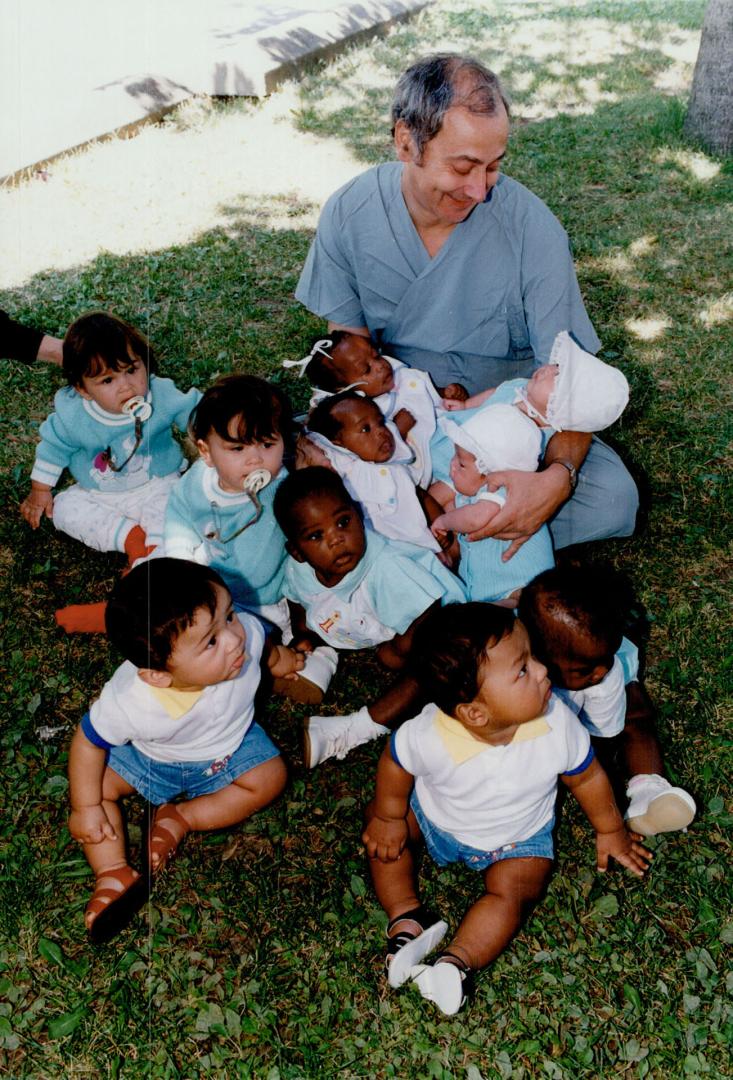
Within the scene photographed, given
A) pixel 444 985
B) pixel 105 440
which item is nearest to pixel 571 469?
pixel 444 985

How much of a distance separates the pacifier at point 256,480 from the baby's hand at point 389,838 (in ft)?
3.51

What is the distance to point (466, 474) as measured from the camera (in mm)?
3047

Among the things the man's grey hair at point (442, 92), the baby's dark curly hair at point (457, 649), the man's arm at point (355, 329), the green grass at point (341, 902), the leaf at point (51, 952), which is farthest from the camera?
the man's arm at point (355, 329)

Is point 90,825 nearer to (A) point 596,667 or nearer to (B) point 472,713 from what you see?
(B) point 472,713

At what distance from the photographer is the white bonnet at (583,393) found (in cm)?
296

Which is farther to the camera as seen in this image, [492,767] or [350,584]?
[350,584]

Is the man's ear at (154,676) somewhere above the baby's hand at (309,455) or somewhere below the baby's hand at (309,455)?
below

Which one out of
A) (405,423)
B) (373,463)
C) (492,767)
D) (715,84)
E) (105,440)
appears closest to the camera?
(492,767)

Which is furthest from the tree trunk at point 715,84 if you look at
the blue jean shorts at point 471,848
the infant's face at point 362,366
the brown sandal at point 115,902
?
the brown sandal at point 115,902

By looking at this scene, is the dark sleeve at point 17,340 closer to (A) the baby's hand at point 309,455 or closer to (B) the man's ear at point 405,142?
(A) the baby's hand at point 309,455

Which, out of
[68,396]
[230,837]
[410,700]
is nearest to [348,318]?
[68,396]

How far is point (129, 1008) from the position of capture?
7.70 feet

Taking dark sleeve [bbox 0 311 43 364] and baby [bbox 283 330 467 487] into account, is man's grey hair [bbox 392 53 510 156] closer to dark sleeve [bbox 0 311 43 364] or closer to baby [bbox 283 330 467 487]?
baby [bbox 283 330 467 487]

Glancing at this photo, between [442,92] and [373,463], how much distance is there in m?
1.19
